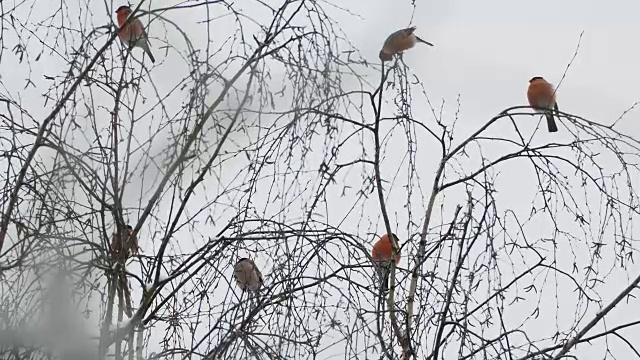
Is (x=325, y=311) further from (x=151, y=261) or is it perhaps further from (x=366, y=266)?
(x=151, y=261)

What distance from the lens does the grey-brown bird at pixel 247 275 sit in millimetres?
2473

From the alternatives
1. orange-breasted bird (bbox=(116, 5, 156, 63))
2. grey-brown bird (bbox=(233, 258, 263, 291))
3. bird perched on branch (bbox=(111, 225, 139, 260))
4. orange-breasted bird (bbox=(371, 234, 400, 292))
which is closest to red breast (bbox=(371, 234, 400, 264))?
orange-breasted bird (bbox=(371, 234, 400, 292))

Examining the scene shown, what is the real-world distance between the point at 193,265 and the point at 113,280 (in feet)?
0.68

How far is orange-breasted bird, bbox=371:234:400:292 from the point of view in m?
2.69

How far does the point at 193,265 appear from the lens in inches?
101

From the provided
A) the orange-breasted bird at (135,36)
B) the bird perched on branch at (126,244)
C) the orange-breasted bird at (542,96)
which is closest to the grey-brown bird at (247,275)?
the bird perched on branch at (126,244)

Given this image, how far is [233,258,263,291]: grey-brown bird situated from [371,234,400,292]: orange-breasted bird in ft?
1.05

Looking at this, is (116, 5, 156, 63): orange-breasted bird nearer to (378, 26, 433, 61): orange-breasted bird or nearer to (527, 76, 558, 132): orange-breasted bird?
(378, 26, 433, 61): orange-breasted bird

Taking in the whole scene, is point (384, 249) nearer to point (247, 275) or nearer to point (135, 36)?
point (247, 275)

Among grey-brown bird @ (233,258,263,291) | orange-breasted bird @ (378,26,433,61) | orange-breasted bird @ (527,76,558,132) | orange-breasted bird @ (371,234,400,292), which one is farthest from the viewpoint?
orange-breasted bird @ (527,76,558,132)

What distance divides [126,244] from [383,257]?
101 centimetres

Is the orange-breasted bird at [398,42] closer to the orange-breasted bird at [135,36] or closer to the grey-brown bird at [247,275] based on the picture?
the orange-breasted bird at [135,36]

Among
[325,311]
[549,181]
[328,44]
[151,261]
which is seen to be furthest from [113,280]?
[549,181]

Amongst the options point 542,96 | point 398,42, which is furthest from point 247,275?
point 542,96
